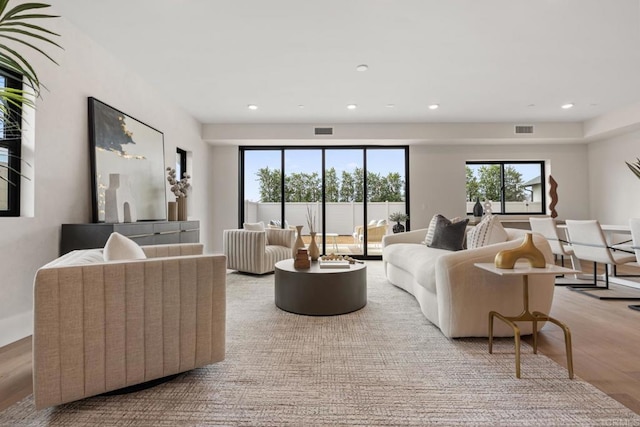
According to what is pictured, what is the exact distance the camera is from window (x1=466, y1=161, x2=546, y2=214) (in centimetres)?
641

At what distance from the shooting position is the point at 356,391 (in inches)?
62.6

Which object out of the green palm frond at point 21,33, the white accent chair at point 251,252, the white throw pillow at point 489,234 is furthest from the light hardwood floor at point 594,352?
the white accent chair at point 251,252

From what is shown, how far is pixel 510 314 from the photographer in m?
2.21

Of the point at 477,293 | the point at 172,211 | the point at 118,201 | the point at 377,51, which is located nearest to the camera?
the point at 477,293

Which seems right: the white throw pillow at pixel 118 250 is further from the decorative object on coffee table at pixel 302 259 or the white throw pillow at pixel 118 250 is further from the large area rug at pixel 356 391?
the decorative object on coffee table at pixel 302 259

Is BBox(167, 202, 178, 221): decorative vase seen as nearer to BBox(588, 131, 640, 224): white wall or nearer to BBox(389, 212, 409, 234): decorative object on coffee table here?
BBox(389, 212, 409, 234): decorative object on coffee table

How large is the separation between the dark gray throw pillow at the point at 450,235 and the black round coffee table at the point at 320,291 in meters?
1.15

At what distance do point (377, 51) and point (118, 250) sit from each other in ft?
9.69

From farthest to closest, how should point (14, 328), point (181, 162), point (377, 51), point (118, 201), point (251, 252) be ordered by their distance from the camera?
point (181, 162) < point (251, 252) < point (377, 51) < point (118, 201) < point (14, 328)

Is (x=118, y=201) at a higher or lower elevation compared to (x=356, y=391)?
higher

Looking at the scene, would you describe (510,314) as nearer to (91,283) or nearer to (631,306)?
(631,306)

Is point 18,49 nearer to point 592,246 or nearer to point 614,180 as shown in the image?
point 592,246

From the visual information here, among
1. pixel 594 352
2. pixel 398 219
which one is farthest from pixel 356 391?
pixel 398 219

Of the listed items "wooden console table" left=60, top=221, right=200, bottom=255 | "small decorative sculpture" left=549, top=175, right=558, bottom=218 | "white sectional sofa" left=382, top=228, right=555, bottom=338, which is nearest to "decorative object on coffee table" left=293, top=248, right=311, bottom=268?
"white sectional sofa" left=382, top=228, right=555, bottom=338
